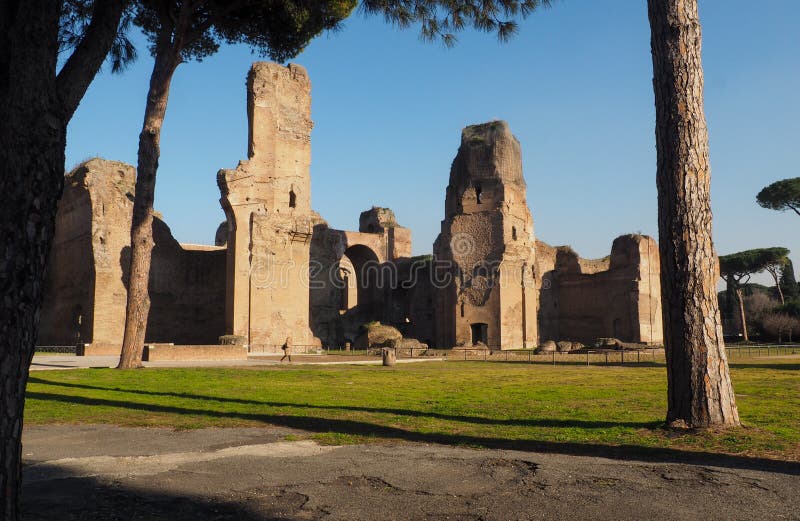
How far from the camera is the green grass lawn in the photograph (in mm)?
4996

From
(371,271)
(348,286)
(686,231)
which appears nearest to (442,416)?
(686,231)

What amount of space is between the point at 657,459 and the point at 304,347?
18203mm

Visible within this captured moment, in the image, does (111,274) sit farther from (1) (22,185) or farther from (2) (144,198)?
(1) (22,185)

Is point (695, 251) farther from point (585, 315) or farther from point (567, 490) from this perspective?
point (585, 315)

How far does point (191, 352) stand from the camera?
52.1ft

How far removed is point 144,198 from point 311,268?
49.8 ft

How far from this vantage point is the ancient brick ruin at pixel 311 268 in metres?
21.5

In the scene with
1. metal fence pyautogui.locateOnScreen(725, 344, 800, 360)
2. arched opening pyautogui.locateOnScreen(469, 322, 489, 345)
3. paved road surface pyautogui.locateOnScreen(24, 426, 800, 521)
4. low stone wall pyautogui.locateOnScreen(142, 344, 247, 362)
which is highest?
arched opening pyautogui.locateOnScreen(469, 322, 489, 345)

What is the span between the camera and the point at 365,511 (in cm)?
310

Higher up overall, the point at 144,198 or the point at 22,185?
the point at 144,198

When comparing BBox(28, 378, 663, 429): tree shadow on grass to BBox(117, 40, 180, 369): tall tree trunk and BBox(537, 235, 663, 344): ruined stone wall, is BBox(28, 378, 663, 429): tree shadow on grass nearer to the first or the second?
BBox(117, 40, 180, 369): tall tree trunk

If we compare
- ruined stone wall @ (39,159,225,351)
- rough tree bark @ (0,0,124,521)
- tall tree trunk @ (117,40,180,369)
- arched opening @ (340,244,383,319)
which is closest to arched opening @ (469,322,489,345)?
arched opening @ (340,244,383,319)

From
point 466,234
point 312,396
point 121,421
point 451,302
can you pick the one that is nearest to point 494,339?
point 451,302

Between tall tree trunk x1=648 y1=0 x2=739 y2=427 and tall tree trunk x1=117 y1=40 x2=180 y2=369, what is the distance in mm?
9035
